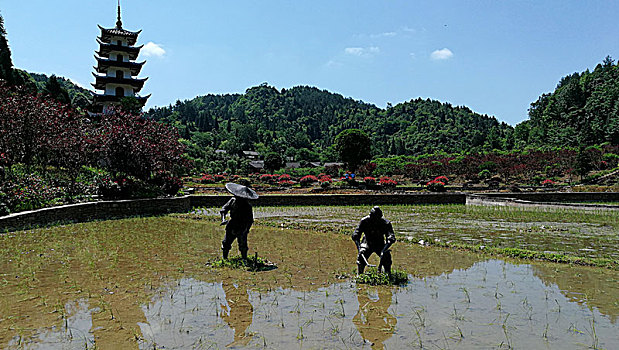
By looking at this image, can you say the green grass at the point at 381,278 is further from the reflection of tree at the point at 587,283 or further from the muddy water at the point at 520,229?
the muddy water at the point at 520,229

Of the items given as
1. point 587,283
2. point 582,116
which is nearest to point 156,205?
point 587,283

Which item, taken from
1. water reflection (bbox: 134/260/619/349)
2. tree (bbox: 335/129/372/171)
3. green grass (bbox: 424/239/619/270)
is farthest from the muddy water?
tree (bbox: 335/129/372/171)

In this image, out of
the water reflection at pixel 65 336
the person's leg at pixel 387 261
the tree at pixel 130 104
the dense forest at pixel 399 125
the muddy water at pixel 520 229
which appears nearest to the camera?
the water reflection at pixel 65 336

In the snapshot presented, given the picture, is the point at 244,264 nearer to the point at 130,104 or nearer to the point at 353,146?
the point at 130,104

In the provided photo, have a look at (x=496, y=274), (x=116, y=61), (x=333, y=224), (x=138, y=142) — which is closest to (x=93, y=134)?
(x=138, y=142)

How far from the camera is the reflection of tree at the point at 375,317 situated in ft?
15.9

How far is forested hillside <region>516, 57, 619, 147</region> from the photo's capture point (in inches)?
2936

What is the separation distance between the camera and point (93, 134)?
21641mm

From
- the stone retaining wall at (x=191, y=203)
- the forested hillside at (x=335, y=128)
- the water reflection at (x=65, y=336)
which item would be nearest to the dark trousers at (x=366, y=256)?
the water reflection at (x=65, y=336)

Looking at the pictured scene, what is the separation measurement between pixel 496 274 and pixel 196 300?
5.63 m

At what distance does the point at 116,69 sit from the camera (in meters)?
45.3

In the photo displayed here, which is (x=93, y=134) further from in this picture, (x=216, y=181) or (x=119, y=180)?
(x=216, y=181)

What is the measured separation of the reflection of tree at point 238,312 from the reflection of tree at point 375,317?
141 centimetres

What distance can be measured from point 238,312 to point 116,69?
1836 inches
